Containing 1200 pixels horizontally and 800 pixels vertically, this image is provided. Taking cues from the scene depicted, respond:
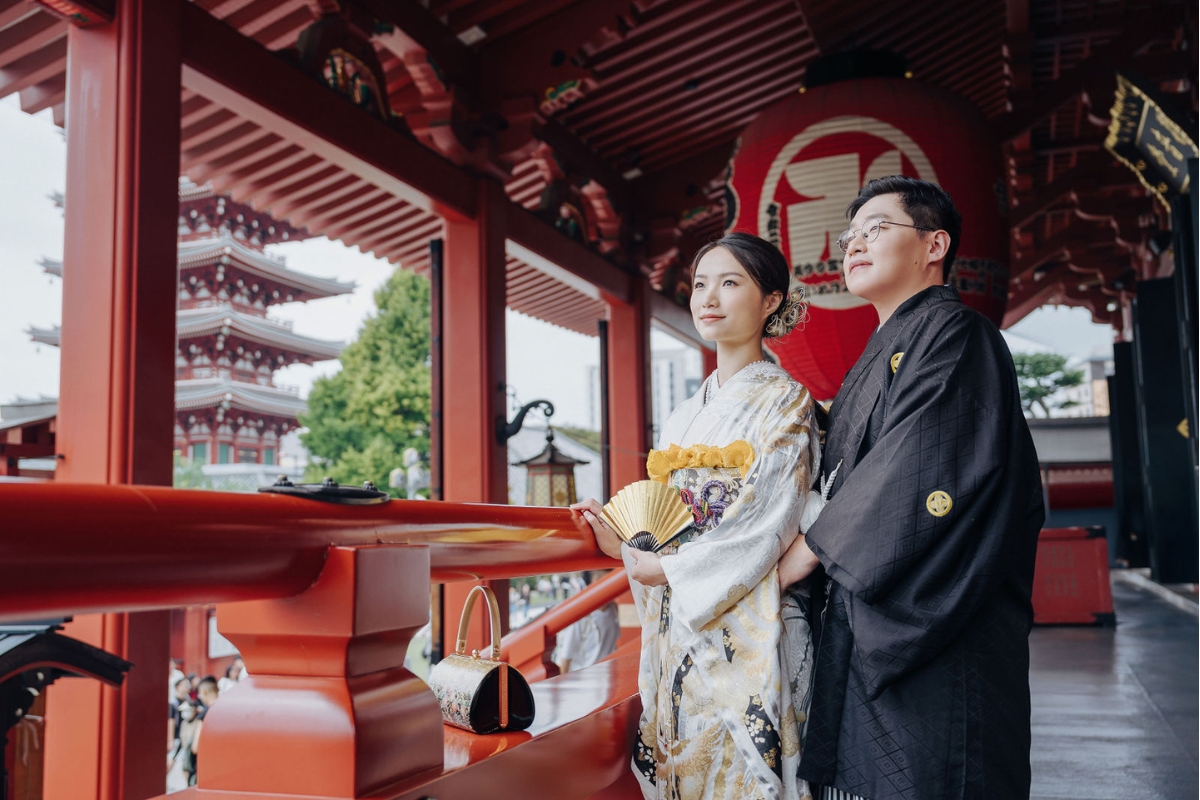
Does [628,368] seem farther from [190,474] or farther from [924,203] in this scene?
[190,474]

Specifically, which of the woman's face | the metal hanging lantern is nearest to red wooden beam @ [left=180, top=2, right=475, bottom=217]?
the metal hanging lantern

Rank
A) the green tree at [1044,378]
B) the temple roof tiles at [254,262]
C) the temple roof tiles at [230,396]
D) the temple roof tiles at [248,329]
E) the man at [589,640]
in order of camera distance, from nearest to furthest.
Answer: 1. the man at [589,640]
2. the temple roof tiles at [254,262]
3. the temple roof tiles at [248,329]
4. the temple roof tiles at [230,396]
5. the green tree at [1044,378]

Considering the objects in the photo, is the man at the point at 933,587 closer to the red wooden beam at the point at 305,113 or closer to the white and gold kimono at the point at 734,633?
the white and gold kimono at the point at 734,633

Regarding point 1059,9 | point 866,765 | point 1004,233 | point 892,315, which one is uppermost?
point 1059,9

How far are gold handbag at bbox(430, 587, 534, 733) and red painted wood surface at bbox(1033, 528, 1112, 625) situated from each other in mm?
7401

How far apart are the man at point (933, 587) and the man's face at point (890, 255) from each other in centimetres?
13

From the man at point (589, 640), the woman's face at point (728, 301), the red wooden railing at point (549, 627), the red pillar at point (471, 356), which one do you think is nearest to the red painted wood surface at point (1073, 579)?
the man at point (589, 640)

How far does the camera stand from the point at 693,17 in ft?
18.4

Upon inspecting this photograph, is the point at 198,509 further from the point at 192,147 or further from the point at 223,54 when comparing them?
the point at 192,147

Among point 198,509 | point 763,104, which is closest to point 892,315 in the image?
point 198,509

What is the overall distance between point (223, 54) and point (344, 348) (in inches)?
677

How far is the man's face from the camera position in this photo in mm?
1580

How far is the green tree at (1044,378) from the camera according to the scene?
24.3 metres

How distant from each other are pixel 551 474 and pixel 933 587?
216 inches
